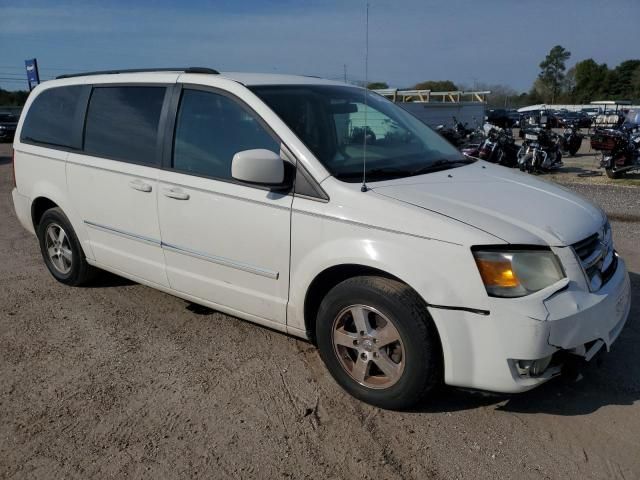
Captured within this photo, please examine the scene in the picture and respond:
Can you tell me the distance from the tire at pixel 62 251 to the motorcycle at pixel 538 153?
35.6 ft

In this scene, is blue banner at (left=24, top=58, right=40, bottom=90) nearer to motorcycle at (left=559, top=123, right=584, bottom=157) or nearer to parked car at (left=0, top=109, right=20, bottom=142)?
parked car at (left=0, top=109, right=20, bottom=142)

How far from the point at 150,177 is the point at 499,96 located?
60.1 m

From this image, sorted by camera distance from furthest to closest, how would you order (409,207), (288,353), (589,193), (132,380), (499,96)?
1. (499,96)
2. (589,193)
3. (288,353)
4. (132,380)
5. (409,207)

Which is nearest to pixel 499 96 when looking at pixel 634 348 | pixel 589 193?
pixel 589 193

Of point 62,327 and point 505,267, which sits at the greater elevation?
point 505,267

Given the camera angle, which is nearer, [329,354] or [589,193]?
[329,354]

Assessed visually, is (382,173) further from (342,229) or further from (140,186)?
(140,186)

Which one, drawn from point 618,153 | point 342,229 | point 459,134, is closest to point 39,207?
point 342,229

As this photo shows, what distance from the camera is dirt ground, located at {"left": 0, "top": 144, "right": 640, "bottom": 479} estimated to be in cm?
266

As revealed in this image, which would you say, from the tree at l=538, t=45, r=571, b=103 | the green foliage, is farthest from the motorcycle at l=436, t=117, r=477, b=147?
the tree at l=538, t=45, r=571, b=103

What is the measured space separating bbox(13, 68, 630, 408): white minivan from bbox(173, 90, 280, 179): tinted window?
0.04ft

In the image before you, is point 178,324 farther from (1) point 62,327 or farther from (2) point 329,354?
(2) point 329,354

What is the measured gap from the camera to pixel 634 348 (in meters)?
3.77

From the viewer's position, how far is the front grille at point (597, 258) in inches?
113
